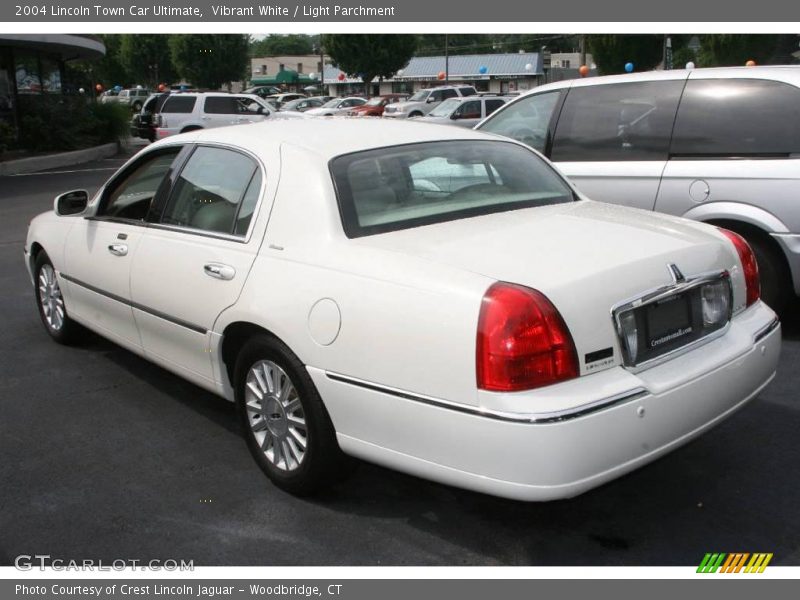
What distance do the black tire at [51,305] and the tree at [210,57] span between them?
61.9 metres

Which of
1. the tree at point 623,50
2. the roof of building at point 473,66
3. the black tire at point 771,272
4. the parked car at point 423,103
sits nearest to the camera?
the black tire at point 771,272

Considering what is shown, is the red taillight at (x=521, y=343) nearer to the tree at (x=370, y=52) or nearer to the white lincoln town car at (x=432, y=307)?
the white lincoln town car at (x=432, y=307)

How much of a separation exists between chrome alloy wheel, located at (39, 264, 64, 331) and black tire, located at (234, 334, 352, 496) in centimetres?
251

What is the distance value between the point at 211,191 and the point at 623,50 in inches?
1666

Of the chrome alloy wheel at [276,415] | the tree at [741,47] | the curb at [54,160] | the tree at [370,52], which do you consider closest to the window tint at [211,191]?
the chrome alloy wheel at [276,415]

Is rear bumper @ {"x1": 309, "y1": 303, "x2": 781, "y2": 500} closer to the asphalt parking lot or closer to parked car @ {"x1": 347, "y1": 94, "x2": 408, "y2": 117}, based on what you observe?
the asphalt parking lot

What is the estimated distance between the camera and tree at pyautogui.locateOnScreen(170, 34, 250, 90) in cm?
6438

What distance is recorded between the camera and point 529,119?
23.4 feet

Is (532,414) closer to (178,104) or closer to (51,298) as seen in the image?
(51,298)

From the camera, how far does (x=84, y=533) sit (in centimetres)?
349

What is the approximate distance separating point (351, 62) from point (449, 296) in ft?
198

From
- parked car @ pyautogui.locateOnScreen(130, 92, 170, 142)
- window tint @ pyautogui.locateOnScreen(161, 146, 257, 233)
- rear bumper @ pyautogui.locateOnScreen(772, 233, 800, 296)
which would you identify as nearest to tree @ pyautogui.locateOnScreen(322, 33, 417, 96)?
parked car @ pyautogui.locateOnScreen(130, 92, 170, 142)

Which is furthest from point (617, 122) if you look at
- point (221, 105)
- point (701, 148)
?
point (221, 105)

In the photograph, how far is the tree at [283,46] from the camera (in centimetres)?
14638
